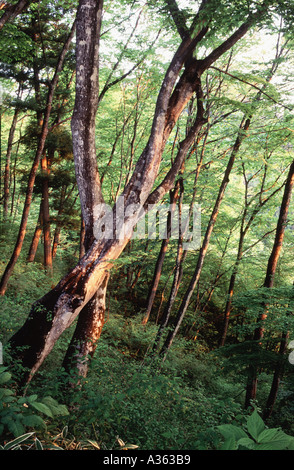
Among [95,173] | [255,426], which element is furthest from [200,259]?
[255,426]

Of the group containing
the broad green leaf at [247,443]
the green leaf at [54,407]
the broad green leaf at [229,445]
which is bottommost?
the green leaf at [54,407]

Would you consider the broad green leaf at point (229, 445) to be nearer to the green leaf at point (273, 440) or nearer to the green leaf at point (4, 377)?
the green leaf at point (273, 440)

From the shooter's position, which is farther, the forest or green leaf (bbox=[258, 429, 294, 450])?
the forest

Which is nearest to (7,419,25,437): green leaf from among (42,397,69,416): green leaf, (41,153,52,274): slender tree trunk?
(42,397,69,416): green leaf

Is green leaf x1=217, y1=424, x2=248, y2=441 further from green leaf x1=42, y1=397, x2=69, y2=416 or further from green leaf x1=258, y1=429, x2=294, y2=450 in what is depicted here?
green leaf x1=42, y1=397, x2=69, y2=416

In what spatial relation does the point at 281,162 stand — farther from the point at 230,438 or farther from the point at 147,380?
the point at 230,438

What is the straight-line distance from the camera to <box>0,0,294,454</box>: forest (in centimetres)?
292

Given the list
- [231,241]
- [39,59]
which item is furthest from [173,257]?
[39,59]

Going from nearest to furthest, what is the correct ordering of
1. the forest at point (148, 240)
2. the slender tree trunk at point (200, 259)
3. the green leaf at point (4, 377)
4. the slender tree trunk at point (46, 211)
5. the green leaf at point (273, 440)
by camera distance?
the green leaf at point (273, 440), the green leaf at point (4, 377), the forest at point (148, 240), the slender tree trunk at point (200, 259), the slender tree trunk at point (46, 211)

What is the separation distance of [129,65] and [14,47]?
161 inches

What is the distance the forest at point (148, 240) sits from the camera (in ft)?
9.57

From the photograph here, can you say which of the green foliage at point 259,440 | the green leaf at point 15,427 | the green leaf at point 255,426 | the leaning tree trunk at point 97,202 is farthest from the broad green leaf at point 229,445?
the leaning tree trunk at point 97,202

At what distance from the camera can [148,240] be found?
1502 centimetres
